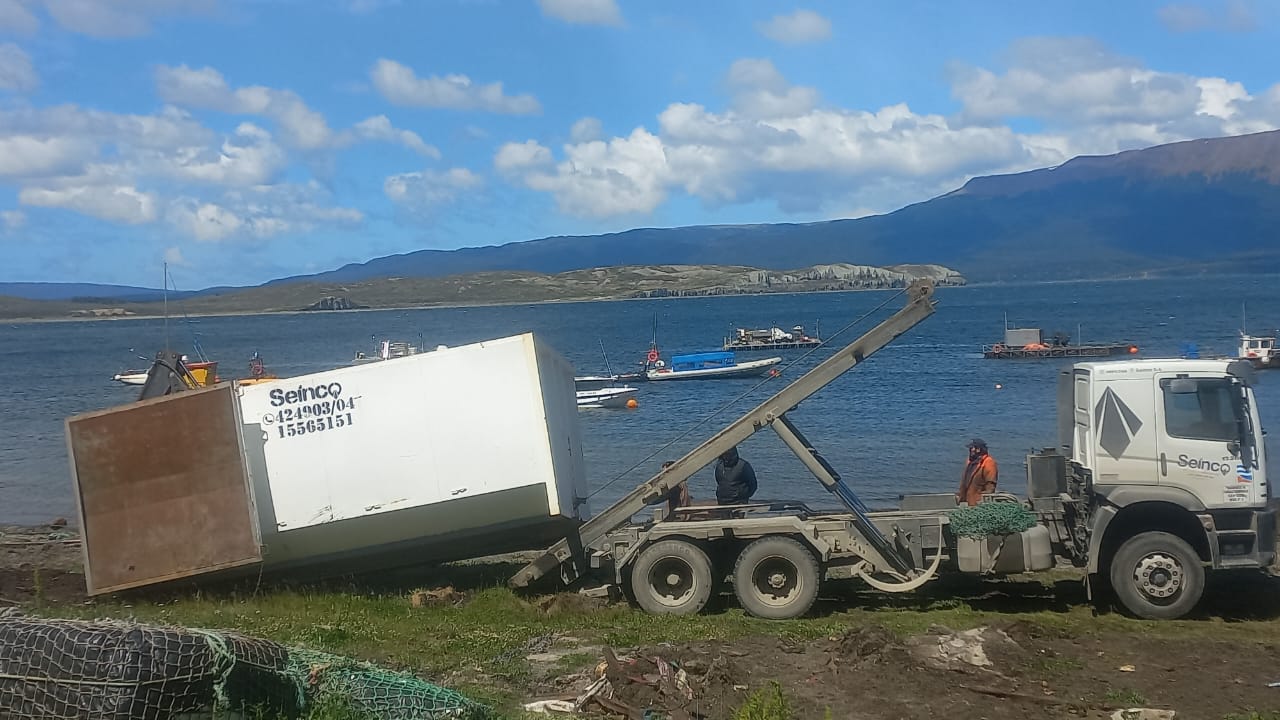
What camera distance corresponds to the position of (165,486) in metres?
13.0

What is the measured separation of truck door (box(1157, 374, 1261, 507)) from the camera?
12047 millimetres

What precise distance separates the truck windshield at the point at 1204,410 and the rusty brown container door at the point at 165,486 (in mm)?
9945

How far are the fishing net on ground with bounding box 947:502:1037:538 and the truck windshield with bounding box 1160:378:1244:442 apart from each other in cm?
172

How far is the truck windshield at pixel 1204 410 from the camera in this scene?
1212 cm

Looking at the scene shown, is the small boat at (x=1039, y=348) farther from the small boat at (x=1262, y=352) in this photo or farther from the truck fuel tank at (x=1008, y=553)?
the truck fuel tank at (x=1008, y=553)

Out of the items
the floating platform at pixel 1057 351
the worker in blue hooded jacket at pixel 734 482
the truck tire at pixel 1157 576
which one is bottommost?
the floating platform at pixel 1057 351

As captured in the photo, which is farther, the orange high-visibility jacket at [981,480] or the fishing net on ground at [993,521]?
the orange high-visibility jacket at [981,480]

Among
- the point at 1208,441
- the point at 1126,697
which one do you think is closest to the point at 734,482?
the point at 1208,441

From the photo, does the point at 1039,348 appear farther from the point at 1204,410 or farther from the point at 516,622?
the point at 516,622

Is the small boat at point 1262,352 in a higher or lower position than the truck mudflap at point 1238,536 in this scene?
lower

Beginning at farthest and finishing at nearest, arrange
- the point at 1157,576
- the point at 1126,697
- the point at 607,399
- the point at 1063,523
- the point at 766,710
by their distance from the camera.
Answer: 1. the point at 607,399
2. the point at 1063,523
3. the point at 1157,576
4. the point at 1126,697
5. the point at 766,710

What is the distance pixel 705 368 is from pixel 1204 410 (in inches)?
2193

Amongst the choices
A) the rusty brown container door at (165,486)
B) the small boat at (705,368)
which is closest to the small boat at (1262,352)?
the small boat at (705,368)

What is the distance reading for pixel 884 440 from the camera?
1403 inches
